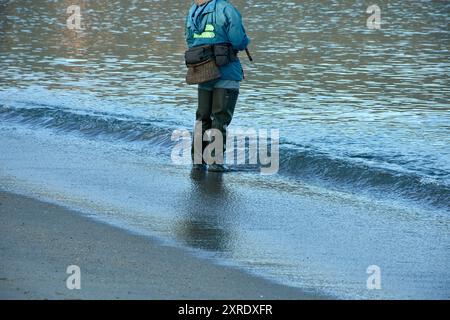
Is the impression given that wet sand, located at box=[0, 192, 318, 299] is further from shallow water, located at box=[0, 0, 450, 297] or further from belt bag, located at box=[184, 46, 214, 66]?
belt bag, located at box=[184, 46, 214, 66]

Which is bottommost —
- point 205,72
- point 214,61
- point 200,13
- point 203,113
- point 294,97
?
point 294,97

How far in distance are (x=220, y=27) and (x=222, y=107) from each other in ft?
2.44

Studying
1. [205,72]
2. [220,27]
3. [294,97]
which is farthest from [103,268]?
[294,97]

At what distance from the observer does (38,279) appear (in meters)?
6.25

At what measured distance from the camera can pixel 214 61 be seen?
9.39 metres

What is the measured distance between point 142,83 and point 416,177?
245 inches

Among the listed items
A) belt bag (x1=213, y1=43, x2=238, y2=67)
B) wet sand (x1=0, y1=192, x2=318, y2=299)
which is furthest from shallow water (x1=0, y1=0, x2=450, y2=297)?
belt bag (x1=213, y1=43, x2=238, y2=67)

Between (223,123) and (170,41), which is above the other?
(223,123)

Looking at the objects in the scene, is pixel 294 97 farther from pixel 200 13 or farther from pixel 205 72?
pixel 200 13

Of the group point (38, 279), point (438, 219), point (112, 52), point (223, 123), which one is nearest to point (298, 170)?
point (223, 123)

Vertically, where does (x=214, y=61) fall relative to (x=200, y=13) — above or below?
below

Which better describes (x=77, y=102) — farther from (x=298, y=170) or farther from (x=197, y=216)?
(x=197, y=216)

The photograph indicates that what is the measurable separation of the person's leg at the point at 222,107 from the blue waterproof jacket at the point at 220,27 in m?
0.14

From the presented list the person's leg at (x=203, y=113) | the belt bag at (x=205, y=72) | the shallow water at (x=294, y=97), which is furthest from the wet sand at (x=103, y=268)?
the person's leg at (x=203, y=113)
